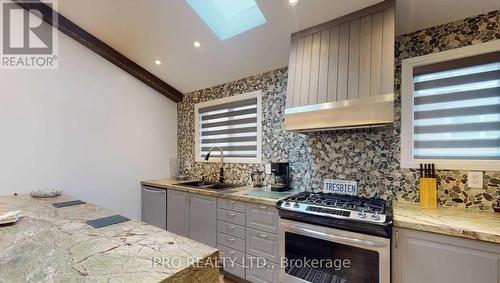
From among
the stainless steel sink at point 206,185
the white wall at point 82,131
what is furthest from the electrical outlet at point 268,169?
the white wall at point 82,131

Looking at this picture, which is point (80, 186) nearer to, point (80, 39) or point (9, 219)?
point (9, 219)

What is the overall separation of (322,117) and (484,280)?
139 cm

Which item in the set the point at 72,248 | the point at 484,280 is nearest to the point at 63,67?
the point at 72,248

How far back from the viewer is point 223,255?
8.20 feet

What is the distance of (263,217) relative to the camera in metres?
2.18

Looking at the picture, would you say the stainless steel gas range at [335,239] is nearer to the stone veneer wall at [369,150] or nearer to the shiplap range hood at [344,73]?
the stone veneer wall at [369,150]

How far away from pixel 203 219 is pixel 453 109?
2574mm

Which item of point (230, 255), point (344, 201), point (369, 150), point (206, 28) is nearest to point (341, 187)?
point (344, 201)

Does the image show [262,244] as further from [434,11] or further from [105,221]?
[434,11]

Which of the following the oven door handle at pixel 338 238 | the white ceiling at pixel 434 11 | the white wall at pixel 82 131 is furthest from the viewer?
the white wall at pixel 82 131

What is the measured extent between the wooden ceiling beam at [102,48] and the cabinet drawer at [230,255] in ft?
8.25

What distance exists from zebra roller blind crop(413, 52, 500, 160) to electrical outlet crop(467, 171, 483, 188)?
114mm

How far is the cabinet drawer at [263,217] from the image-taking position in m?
2.11

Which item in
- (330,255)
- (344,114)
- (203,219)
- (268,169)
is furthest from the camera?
(268,169)
